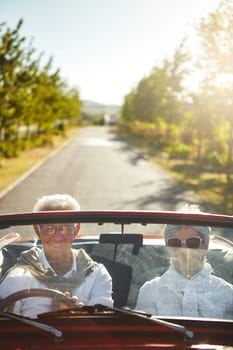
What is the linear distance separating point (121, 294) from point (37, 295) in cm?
48

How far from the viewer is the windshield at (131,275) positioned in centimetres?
285

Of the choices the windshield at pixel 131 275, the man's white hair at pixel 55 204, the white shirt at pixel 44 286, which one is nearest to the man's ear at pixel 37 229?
the windshield at pixel 131 275

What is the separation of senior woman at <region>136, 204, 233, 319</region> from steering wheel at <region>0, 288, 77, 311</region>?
1.34ft

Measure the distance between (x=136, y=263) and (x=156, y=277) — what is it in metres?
0.25

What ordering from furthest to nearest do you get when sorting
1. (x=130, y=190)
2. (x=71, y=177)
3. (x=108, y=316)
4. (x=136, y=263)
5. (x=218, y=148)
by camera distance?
(x=218, y=148) → (x=71, y=177) → (x=130, y=190) → (x=136, y=263) → (x=108, y=316)

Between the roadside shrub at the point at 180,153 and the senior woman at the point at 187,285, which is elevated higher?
the senior woman at the point at 187,285

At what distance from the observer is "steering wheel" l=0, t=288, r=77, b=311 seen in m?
2.74

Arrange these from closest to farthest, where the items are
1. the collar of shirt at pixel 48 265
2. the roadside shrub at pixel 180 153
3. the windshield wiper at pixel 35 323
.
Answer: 1. the windshield wiper at pixel 35 323
2. the collar of shirt at pixel 48 265
3. the roadside shrub at pixel 180 153

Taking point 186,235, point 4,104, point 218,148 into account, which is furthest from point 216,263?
point 218,148

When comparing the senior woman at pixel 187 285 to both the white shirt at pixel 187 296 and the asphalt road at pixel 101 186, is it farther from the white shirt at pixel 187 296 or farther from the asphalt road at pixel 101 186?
the asphalt road at pixel 101 186

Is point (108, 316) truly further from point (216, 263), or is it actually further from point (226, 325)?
point (216, 263)

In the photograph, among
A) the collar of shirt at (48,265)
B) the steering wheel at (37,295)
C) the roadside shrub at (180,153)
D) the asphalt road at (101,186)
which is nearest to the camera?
the steering wheel at (37,295)

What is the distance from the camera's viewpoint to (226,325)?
105 inches

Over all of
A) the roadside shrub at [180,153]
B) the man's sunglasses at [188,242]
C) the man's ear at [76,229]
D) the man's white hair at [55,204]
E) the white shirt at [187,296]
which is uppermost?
the man's white hair at [55,204]
